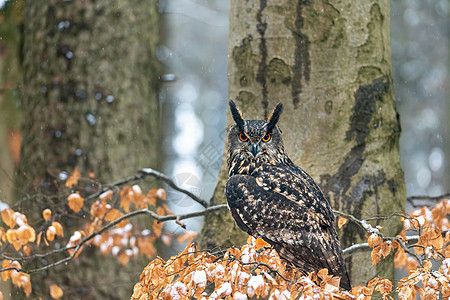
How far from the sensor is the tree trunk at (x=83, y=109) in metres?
6.52

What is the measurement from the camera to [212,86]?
24.7 meters

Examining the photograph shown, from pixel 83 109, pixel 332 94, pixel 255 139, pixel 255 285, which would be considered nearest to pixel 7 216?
pixel 83 109

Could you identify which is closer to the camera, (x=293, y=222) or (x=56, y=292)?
(x=293, y=222)

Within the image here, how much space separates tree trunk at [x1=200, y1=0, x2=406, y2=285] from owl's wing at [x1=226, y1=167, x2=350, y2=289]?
0.52 m

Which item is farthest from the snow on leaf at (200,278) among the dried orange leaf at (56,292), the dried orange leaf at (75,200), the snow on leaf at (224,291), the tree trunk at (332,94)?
the dried orange leaf at (56,292)

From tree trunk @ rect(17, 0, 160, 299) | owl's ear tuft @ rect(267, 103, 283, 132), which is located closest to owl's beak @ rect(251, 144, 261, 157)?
owl's ear tuft @ rect(267, 103, 283, 132)

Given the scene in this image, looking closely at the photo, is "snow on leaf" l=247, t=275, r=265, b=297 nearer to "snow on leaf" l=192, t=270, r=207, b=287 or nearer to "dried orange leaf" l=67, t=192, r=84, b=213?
"snow on leaf" l=192, t=270, r=207, b=287

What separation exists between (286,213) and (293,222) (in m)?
0.08

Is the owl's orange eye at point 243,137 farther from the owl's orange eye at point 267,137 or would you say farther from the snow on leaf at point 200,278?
the snow on leaf at point 200,278

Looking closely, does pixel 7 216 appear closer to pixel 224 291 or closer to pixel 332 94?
pixel 224 291

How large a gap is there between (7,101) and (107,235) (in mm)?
3443

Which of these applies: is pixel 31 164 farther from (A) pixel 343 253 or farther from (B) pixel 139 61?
(A) pixel 343 253

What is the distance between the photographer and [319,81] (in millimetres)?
4348

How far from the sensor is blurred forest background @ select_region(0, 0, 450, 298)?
805 cm
